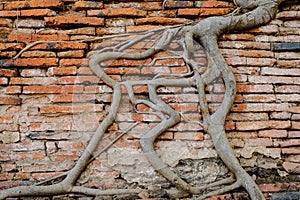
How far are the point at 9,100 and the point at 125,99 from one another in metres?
0.80

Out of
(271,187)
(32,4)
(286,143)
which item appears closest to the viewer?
(271,187)

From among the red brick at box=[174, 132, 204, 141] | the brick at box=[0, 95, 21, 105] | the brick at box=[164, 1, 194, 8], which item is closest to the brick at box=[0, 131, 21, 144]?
the brick at box=[0, 95, 21, 105]

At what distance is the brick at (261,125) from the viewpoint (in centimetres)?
263

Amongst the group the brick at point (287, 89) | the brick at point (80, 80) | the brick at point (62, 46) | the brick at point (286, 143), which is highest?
the brick at point (62, 46)

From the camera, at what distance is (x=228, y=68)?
8.75ft

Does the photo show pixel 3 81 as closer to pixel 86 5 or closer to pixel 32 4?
pixel 32 4

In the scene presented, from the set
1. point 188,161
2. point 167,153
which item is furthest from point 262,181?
point 167,153

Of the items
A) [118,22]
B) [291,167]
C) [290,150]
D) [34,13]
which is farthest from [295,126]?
[34,13]

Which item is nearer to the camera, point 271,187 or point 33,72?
point 271,187

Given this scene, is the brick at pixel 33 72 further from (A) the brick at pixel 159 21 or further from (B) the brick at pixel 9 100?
(A) the brick at pixel 159 21

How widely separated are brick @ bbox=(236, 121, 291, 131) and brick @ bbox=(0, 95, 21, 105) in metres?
1.55

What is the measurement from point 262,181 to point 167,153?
0.68 meters

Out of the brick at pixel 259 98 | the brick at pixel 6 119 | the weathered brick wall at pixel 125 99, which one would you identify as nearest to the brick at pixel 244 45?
the weathered brick wall at pixel 125 99

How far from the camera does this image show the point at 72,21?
272cm
